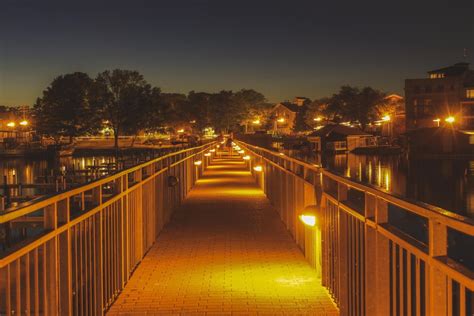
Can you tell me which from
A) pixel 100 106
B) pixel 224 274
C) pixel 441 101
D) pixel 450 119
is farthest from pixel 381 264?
pixel 100 106

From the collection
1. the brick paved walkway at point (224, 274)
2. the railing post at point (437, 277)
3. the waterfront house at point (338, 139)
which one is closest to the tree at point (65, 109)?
the waterfront house at point (338, 139)

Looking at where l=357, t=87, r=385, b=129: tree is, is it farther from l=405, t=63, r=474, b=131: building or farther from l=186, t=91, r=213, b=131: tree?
l=186, t=91, r=213, b=131: tree

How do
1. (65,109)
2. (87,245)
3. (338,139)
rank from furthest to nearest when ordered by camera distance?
(338,139), (65,109), (87,245)

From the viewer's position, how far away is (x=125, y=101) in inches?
3575

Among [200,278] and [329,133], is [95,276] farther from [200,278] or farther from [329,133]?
[329,133]

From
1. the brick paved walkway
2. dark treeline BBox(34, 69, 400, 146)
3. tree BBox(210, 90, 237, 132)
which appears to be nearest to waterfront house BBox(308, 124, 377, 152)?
dark treeline BBox(34, 69, 400, 146)

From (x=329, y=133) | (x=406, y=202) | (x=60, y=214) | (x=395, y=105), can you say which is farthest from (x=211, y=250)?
(x=395, y=105)

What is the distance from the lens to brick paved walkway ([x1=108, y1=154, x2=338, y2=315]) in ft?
23.4

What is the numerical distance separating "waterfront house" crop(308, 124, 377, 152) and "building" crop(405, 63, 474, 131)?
6.52 m

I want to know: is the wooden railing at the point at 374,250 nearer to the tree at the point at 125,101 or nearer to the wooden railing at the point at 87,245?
A: the wooden railing at the point at 87,245

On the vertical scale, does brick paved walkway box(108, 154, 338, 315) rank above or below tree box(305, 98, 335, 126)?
below

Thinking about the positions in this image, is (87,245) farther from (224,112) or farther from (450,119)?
(224,112)

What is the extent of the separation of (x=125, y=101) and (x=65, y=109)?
10118 millimetres

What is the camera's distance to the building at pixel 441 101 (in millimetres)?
76812
